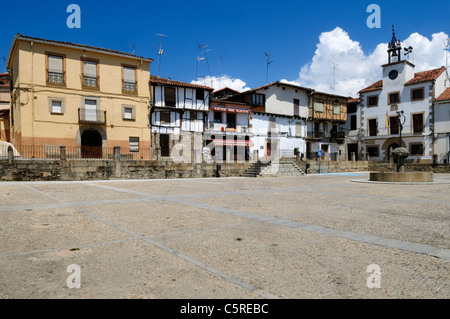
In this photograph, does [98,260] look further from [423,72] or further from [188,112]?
[423,72]

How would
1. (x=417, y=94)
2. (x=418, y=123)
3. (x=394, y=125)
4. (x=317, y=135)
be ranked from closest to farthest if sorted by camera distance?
(x=418, y=123), (x=417, y=94), (x=394, y=125), (x=317, y=135)

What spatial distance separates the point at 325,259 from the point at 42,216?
588 centimetres

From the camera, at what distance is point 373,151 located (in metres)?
38.7

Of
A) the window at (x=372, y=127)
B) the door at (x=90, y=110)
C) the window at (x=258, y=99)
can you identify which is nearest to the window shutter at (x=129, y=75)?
the door at (x=90, y=110)

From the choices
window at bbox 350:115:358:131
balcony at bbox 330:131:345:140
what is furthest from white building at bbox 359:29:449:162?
balcony at bbox 330:131:345:140

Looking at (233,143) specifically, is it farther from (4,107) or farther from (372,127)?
(4,107)

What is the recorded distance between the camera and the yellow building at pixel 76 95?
23156 millimetres

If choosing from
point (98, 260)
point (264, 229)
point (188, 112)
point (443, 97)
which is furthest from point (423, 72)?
point (98, 260)

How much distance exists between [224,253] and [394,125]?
39017mm

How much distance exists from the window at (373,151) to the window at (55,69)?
34668mm

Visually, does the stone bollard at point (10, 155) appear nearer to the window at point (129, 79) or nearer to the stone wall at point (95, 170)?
the stone wall at point (95, 170)

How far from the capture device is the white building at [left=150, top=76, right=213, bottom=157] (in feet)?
95.3

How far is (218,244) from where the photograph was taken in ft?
14.6

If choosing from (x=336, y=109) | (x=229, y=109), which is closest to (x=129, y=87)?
(x=229, y=109)
